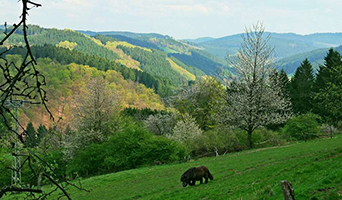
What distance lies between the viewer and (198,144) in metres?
42.5

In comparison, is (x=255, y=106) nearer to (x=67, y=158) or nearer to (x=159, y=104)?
(x=67, y=158)

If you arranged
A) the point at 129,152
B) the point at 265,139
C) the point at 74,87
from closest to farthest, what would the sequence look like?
the point at 265,139, the point at 129,152, the point at 74,87

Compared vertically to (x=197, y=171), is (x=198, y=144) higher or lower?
lower

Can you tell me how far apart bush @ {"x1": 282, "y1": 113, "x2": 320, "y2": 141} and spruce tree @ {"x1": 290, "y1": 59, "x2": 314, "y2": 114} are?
831 inches

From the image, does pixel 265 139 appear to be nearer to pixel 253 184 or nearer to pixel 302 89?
pixel 253 184

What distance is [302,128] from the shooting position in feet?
128

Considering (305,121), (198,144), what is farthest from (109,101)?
(305,121)

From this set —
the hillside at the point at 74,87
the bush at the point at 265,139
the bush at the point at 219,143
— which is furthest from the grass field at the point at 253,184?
the hillside at the point at 74,87

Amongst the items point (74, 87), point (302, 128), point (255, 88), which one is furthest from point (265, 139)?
point (74, 87)

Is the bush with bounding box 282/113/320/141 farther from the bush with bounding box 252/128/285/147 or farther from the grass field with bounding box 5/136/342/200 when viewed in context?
the grass field with bounding box 5/136/342/200

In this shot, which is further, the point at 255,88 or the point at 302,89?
the point at 302,89

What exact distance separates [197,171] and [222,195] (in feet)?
12.9

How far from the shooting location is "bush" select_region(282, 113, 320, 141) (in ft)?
128

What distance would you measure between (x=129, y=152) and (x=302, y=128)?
2116 cm
